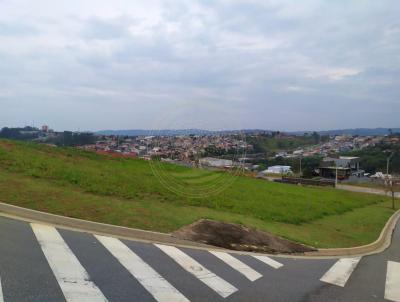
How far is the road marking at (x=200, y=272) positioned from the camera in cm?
700

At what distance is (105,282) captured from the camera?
644 cm

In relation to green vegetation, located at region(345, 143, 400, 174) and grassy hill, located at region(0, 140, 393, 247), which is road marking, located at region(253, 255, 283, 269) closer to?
grassy hill, located at region(0, 140, 393, 247)

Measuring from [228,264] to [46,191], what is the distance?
673cm

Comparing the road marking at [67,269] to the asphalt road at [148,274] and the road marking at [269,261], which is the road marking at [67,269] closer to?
the asphalt road at [148,274]

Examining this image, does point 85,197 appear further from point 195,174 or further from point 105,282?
point 105,282

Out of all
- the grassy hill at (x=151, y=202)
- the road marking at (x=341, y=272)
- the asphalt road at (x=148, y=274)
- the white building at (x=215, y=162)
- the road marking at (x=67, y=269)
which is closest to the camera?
the road marking at (x=67, y=269)

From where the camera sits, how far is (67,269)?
22.2 feet

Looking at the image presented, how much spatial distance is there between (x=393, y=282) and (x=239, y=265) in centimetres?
368

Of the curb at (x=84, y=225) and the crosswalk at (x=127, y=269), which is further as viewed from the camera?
the curb at (x=84, y=225)

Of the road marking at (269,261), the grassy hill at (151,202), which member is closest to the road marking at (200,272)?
the grassy hill at (151,202)

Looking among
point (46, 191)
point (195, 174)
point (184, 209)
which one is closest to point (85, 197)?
point (46, 191)

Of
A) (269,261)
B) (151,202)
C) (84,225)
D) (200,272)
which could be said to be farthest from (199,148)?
(200,272)

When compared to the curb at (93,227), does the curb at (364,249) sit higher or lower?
lower

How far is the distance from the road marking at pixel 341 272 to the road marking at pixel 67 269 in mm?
5091
